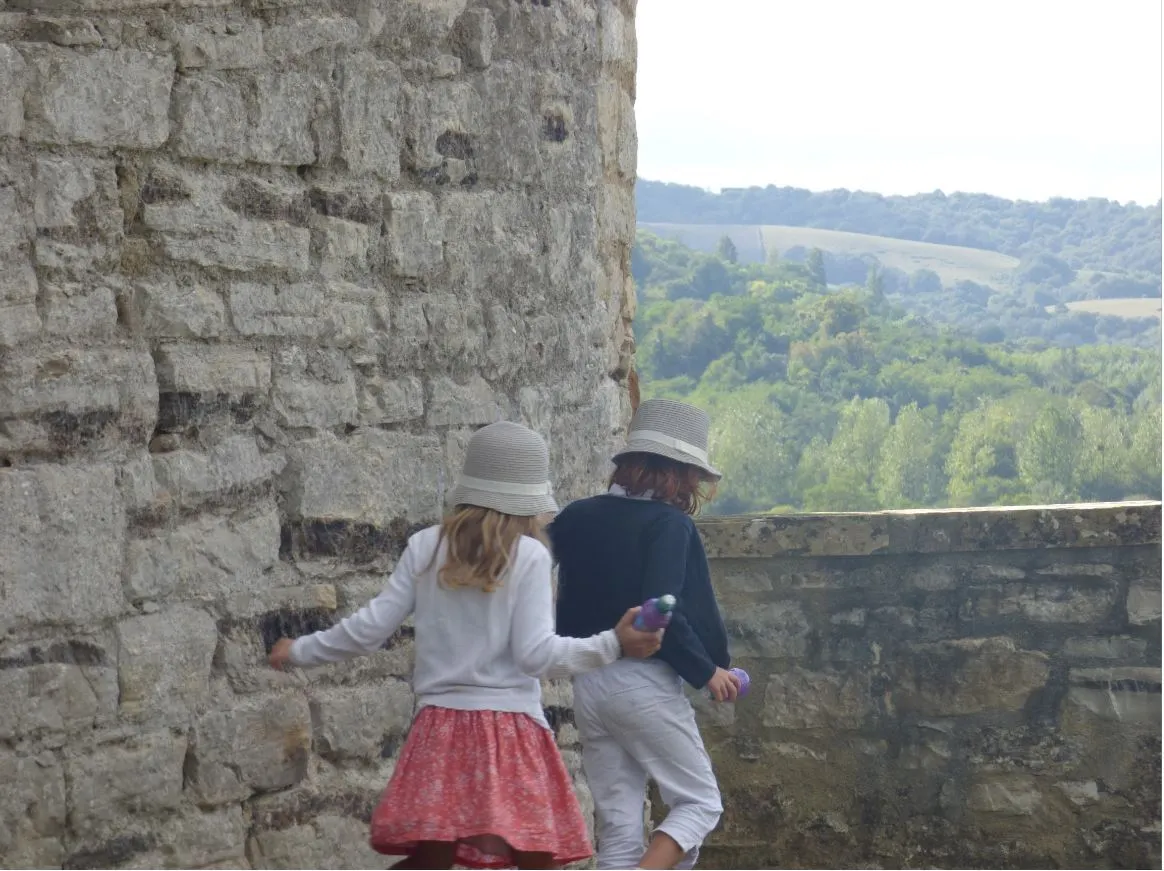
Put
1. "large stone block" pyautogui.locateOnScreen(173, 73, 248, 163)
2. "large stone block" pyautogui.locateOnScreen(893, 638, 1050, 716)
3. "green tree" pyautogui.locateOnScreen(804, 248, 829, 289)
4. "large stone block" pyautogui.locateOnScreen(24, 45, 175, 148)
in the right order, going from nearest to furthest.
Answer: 1. "large stone block" pyautogui.locateOnScreen(24, 45, 175, 148)
2. "large stone block" pyautogui.locateOnScreen(173, 73, 248, 163)
3. "large stone block" pyautogui.locateOnScreen(893, 638, 1050, 716)
4. "green tree" pyautogui.locateOnScreen(804, 248, 829, 289)

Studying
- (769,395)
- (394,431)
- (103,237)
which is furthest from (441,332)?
(769,395)

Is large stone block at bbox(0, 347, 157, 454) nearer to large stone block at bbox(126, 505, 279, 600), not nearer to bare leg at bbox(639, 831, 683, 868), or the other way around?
→ large stone block at bbox(126, 505, 279, 600)

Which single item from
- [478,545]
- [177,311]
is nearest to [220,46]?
[177,311]

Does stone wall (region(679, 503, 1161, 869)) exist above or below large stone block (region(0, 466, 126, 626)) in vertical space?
below

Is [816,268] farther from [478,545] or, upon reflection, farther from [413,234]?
[478,545]

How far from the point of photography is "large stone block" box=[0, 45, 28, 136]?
3158 mm

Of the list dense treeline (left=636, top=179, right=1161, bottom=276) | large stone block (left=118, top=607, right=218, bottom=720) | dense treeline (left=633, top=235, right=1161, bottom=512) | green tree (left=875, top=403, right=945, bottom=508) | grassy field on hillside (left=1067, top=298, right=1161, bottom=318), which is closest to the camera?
large stone block (left=118, top=607, right=218, bottom=720)

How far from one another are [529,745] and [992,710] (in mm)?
2743

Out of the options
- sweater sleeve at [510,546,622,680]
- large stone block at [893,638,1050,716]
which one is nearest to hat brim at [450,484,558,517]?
sweater sleeve at [510,546,622,680]

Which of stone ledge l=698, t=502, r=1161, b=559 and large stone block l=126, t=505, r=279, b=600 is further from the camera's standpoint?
stone ledge l=698, t=502, r=1161, b=559

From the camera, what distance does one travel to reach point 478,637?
3207 mm

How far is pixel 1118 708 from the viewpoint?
537cm

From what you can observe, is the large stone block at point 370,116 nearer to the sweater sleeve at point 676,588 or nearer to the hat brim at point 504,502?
the hat brim at point 504,502

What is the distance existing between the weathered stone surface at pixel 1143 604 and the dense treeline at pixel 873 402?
116ft
